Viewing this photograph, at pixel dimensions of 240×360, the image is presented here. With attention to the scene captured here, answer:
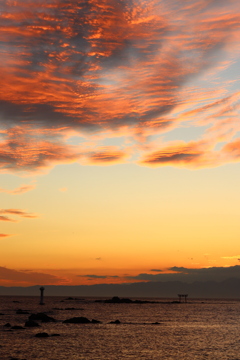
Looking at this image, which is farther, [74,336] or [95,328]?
[95,328]

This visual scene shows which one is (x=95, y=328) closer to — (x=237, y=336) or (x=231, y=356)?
(x=237, y=336)

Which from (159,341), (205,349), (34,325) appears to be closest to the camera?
(205,349)

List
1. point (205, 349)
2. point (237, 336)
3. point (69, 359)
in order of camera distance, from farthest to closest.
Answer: point (237, 336) < point (205, 349) < point (69, 359)

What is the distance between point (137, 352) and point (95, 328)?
3515cm

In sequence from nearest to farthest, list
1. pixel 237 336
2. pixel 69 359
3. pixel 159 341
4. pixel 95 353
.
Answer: pixel 69 359, pixel 95 353, pixel 159 341, pixel 237 336

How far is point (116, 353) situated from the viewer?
194 feet

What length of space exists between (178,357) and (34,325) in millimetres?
44513

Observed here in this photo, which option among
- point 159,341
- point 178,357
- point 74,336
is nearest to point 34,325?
point 74,336

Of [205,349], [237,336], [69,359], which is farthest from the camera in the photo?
[237,336]

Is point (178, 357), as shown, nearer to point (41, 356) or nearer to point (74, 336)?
point (41, 356)

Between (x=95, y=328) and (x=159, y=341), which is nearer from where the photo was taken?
(x=159, y=341)

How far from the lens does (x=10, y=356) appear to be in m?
54.2

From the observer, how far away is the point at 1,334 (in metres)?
76.4

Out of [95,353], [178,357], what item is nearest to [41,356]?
[95,353]
